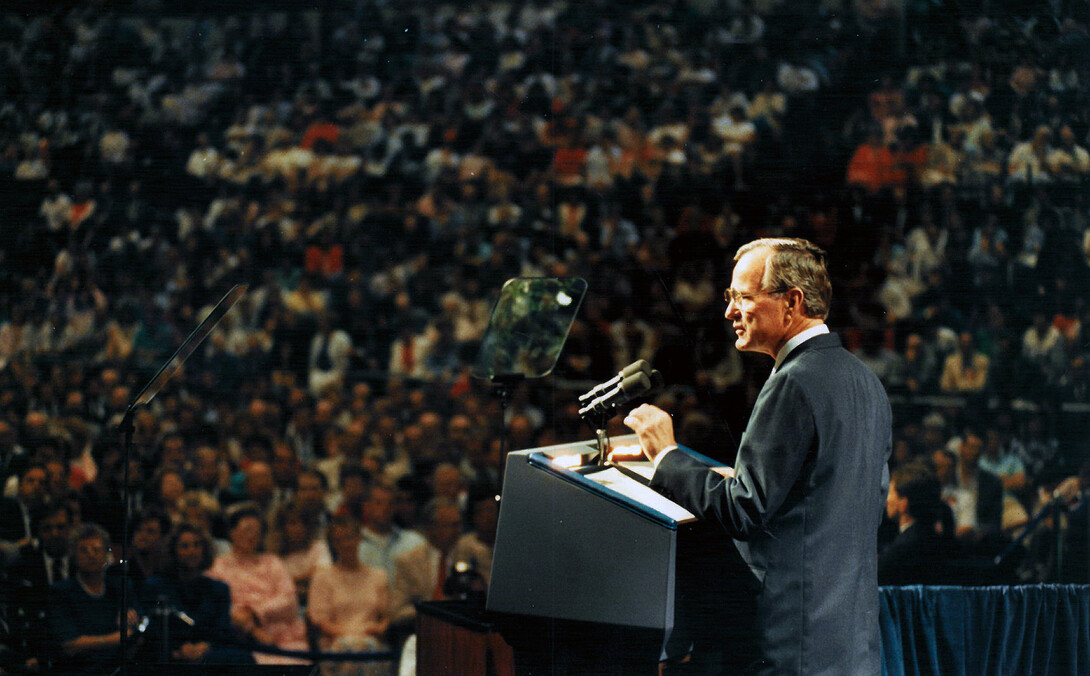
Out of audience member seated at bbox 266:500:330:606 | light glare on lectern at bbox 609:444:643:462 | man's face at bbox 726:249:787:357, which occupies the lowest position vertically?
audience member seated at bbox 266:500:330:606

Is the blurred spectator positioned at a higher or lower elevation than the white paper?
higher

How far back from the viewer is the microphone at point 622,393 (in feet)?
5.20

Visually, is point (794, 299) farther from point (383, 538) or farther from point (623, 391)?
point (383, 538)

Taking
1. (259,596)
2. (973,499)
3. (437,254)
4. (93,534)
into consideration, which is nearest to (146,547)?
(93,534)

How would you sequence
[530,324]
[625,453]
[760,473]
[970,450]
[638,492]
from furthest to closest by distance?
[970,450] < [530,324] < [625,453] < [638,492] < [760,473]

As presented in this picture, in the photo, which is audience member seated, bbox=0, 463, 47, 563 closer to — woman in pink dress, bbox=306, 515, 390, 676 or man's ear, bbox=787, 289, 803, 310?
woman in pink dress, bbox=306, 515, 390, 676

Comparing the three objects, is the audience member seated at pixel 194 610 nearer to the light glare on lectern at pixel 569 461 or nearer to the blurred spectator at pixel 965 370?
the light glare on lectern at pixel 569 461

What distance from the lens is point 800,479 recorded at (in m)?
1.52

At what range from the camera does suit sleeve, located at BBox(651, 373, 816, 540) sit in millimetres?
1464

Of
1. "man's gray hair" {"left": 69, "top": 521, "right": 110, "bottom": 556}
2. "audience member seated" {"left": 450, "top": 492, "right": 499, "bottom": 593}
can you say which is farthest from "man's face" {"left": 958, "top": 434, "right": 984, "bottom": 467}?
"man's gray hair" {"left": 69, "top": 521, "right": 110, "bottom": 556}

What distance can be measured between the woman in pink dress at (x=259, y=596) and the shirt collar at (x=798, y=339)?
2.34 m

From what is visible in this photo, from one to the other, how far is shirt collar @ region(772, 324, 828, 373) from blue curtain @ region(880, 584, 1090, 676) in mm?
1030

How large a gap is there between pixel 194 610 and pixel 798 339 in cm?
237

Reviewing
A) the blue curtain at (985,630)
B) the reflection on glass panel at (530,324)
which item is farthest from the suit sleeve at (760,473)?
the blue curtain at (985,630)
